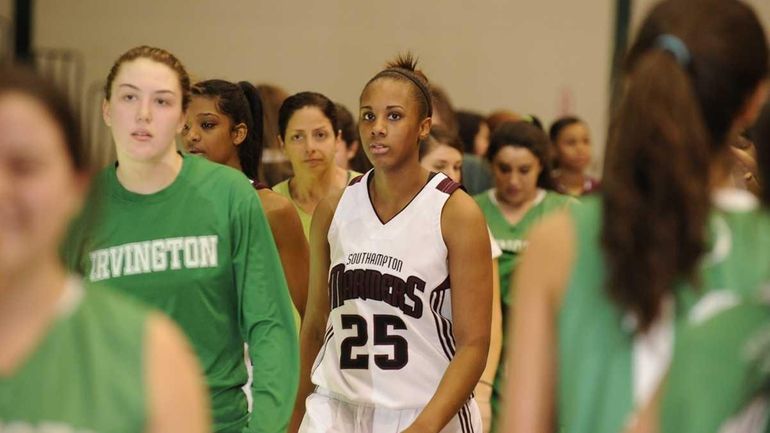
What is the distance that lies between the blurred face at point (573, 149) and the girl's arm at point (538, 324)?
6800 millimetres

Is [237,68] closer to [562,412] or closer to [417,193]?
[417,193]

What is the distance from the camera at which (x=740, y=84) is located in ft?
7.63

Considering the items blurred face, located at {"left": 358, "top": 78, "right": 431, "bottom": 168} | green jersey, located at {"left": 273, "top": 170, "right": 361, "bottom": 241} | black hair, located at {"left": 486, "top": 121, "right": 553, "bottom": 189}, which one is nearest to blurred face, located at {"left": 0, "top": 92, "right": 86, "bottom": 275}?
blurred face, located at {"left": 358, "top": 78, "right": 431, "bottom": 168}

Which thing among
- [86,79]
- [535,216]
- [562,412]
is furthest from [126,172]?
[86,79]

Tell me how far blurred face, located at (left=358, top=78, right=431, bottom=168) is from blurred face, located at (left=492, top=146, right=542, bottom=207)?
2.52m

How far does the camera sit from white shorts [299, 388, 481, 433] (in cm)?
457

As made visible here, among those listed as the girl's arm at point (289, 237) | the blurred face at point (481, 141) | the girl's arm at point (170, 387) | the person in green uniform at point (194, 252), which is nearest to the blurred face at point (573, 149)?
the blurred face at point (481, 141)

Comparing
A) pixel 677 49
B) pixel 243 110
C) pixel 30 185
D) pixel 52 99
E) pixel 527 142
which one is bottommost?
pixel 527 142

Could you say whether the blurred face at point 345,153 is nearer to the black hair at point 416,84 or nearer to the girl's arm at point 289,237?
the girl's arm at point 289,237

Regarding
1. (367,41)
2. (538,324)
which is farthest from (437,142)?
(367,41)

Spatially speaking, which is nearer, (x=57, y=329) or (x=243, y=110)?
(x=57, y=329)

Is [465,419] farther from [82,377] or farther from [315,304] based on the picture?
[82,377]

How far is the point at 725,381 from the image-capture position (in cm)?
214

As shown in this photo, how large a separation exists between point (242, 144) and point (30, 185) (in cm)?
346
